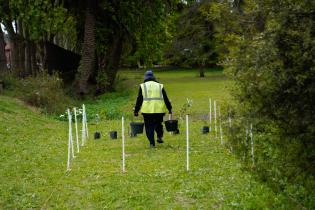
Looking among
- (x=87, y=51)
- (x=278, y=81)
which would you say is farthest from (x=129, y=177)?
(x=87, y=51)

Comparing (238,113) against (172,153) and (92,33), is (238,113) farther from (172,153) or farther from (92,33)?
(92,33)

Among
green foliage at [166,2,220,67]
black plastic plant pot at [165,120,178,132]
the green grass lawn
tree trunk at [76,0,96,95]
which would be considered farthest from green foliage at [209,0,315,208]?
green foliage at [166,2,220,67]

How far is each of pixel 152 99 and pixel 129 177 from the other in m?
3.78

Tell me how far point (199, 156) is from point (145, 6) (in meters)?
19.5

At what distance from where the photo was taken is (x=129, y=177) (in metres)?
9.69

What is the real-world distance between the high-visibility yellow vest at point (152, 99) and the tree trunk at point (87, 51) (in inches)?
604

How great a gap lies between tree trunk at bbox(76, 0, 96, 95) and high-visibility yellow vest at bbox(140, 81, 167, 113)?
15.3m

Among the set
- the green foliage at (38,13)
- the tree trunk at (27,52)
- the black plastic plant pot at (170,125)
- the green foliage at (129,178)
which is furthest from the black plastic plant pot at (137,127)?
the tree trunk at (27,52)

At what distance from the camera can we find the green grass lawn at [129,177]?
314 inches

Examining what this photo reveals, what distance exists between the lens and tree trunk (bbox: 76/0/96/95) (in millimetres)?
28125

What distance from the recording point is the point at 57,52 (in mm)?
34156

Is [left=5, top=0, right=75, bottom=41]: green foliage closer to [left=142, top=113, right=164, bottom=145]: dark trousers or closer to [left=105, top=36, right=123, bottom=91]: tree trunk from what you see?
[left=105, top=36, right=123, bottom=91]: tree trunk

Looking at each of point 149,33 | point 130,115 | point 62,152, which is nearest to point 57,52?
point 149,33

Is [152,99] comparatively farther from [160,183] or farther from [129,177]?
[160,183]
